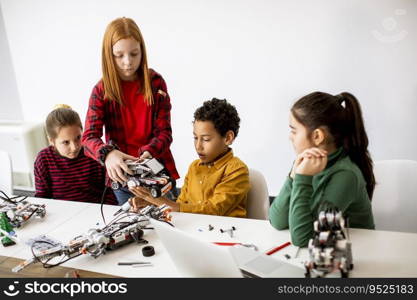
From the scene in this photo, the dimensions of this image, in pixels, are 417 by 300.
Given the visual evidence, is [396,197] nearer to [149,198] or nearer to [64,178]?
[149,198]

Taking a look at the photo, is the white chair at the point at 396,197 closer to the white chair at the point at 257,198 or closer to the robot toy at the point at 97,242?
the white chair at the point at 257,198

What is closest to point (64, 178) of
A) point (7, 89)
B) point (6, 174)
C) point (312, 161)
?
point (6, 174)

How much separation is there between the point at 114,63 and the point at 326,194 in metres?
1.15

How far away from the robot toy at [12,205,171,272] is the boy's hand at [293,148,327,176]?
2.04ft

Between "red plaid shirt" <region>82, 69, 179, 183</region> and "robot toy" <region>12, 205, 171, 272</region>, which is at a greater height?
"red plaid shirt" <region>82, 69, 179, 183</region>

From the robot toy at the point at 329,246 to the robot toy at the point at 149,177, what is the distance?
2.30ft

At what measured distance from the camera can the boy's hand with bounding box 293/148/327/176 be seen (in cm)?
157

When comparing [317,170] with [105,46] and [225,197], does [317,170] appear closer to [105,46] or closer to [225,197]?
[225,197]

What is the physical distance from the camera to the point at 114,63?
2.16 meters

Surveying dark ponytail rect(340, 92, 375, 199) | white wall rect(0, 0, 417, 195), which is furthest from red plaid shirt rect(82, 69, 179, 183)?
white wall rect(0, 0, 417, 195)

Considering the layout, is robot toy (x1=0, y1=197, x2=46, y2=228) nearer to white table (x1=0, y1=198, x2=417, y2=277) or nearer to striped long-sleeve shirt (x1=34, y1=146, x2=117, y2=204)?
white table (x1=0, y1=198, x2=417, y2=277)

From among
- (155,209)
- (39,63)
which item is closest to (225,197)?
(155,209)

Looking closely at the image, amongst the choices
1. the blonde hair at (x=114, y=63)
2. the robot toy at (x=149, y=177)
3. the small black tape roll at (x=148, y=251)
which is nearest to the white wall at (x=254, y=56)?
the blonde hair at (x=114, y=63)

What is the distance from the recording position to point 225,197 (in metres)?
2.02
